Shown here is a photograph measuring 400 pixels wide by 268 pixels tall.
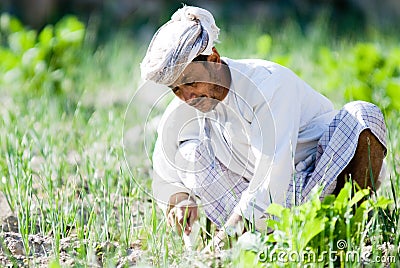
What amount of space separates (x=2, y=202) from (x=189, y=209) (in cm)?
79

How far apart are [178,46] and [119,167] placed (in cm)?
84

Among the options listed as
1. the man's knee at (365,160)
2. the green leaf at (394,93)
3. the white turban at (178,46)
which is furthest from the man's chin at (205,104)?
the green leaf at (394,93)

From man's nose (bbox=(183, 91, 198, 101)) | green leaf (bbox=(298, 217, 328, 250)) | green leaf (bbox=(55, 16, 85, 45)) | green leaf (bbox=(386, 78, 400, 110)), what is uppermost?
green leaf (bbox=(55, 16, 85, 45))

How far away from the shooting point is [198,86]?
2.17 meters

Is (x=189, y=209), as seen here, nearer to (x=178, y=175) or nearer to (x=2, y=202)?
(x=178, y=175)

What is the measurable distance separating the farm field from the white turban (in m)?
0.38

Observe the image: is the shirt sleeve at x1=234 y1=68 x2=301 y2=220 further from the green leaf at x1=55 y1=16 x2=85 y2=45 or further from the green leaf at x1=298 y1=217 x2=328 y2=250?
the green leaf at x1=55 y1=16 x2=85 y2=45

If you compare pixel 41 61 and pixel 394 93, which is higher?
pixel 41 61

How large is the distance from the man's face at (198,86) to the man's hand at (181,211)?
0.99 feet

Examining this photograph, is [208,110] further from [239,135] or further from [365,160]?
[365,160]

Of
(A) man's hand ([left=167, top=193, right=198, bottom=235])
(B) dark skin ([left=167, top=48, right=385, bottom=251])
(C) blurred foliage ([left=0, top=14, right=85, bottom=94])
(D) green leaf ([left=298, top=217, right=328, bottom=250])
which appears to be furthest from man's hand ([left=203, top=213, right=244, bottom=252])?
(C) blurred foliage ([left=0, top=14, right=85, bottom=94])

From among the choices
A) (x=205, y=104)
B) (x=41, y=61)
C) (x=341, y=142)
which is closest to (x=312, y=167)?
(x=341, y=142)

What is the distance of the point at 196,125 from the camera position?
2449 mm

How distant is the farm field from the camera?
187 cm
